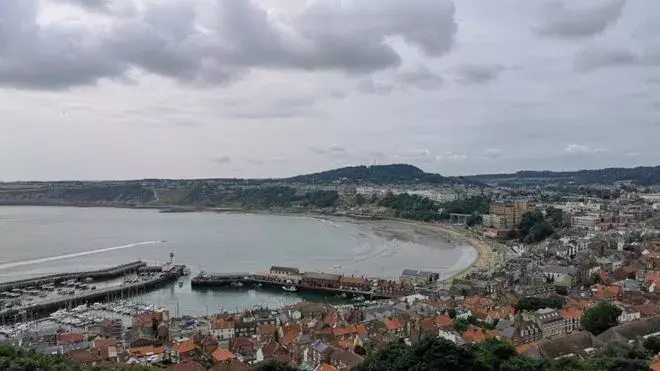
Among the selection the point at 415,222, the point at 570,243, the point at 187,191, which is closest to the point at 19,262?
the point at 570,243

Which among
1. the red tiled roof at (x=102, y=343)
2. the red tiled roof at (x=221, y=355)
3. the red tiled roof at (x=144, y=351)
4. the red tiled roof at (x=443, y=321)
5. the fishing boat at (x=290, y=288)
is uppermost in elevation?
the red tiled roof at (x=443, y=321)

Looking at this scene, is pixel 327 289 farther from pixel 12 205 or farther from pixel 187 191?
pixel 12 205

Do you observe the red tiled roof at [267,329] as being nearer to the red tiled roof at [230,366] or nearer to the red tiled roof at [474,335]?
the red tiled roof at [230,366]

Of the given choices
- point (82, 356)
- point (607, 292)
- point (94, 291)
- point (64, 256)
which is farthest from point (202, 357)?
point (64, 256)

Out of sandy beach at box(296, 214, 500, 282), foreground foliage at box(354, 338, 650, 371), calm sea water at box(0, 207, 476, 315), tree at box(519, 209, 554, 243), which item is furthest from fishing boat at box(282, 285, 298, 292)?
tree at box(519, 209, 554, 243)

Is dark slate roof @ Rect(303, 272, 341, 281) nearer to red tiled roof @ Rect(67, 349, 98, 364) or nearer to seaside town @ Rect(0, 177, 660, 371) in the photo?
seaside town @ Rect(0, 177, 660, 371)

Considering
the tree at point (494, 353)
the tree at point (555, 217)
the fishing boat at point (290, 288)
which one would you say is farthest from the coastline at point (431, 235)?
the tree at point (494, 353)
